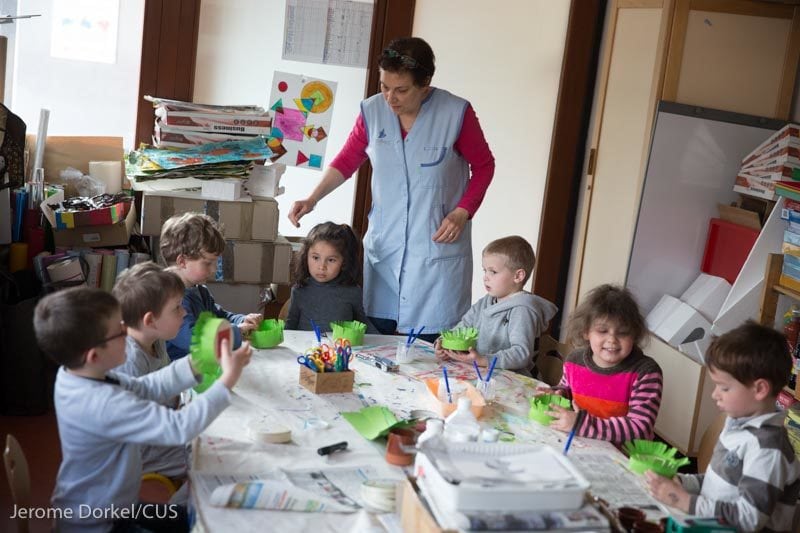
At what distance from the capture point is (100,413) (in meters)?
1.87

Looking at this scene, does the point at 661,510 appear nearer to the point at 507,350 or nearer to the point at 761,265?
the point at 507,350

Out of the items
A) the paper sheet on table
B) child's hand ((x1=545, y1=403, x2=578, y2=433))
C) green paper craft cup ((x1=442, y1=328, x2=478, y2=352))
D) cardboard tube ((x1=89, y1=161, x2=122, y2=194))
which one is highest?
cardboard tube ((x1=89, y1=161, x2=122, y2=194))

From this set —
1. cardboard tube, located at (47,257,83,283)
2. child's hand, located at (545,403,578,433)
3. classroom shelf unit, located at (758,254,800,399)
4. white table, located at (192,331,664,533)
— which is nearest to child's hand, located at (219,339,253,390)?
white table, located at (192,331,664,533)

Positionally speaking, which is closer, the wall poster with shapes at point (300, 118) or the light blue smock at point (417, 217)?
the light blue smock at point (417, 217)

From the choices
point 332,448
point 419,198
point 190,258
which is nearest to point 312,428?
point 332,448

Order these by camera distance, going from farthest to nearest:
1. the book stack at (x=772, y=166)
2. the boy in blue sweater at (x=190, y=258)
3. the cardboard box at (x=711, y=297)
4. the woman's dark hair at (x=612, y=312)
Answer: the cardboard box at (x=711, y=297), the book stack at (x=772, y=166), the boy in blue sweater at (x=190, y=258), the woman's dark hair at (x=612, y=312)

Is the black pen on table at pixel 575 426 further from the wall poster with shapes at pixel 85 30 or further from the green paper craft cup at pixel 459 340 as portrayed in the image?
the wall poster with shapes at pixel 85 30

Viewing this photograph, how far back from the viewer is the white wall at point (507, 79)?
177 inches

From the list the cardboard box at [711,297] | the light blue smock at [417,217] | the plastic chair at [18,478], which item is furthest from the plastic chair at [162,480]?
the cardboard box at [711,297]

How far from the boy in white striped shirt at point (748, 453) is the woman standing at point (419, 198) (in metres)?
1.28

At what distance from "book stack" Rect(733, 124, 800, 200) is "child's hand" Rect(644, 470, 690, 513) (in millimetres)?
1733

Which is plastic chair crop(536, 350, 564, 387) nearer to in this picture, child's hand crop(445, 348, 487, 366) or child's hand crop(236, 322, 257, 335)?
child's hand crop(445, 348, 487, 366)

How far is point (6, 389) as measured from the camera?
3.55 meters

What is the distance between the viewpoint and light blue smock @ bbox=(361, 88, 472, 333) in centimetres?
319
